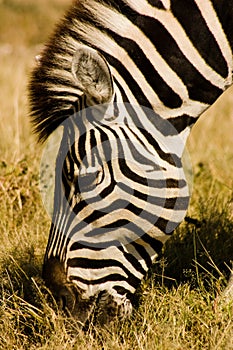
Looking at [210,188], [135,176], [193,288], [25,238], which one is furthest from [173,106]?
[210,188]

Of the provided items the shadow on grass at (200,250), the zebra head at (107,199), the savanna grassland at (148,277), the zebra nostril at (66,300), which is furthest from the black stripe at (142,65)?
the shadow on grass at (200,250)

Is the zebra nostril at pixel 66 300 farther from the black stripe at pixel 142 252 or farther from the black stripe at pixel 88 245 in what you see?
the black stripe at pixel 142 252

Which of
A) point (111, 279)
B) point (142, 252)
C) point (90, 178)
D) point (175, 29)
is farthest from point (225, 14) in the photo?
point (111, 279)

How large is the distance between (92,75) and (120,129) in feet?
1.01

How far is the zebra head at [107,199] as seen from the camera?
291 cm

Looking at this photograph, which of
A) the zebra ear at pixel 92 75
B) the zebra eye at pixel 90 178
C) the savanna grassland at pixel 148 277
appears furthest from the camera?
the savanna grassland at pixel 148 277

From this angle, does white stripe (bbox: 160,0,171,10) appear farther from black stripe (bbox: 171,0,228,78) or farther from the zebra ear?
the zebra ear

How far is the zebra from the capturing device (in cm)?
292

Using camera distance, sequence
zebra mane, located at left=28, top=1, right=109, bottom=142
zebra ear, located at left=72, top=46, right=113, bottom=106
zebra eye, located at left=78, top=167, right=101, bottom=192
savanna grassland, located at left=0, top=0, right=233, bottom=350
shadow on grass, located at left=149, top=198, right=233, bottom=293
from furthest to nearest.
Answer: shadow on grass, located at left=149, top=198, right=233, bottom=293 < savanna grassland, located at left=0, top=0, right=233, bottom=350 < zebra mane, located at left=28, top=1, right=109, bottom=142 < zebra eye, located at left=78, top=167, right=101, bottom=192 < zebra ear, located at left=72, top=46, right=113, bottom=106

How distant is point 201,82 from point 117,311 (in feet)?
4.06

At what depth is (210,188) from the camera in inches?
222

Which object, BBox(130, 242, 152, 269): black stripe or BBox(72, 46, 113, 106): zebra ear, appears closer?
BBox(72, 46, 113, 106): zebra ear

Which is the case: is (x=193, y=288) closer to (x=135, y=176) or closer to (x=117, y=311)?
(x=117, y=311)

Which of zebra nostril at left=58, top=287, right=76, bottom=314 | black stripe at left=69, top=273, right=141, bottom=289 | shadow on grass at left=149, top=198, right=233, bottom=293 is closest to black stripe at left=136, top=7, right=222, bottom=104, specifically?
black stripe at left=69, top=273, right=141, bottom=289
